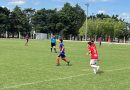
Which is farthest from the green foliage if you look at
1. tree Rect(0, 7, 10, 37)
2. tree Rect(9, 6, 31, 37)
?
tree Rect(0, 7, 10, 37)

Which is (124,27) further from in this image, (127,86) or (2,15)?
(127,86)

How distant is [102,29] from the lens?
12544cm

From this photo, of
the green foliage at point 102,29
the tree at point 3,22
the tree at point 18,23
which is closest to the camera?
the green foliage at point 102,29

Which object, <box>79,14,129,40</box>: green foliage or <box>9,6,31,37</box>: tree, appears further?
<box>9,6,31,37</box>: tree

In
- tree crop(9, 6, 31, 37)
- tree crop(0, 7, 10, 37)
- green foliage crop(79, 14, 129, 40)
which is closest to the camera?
green foliage crop(79, 14, 129, 40)

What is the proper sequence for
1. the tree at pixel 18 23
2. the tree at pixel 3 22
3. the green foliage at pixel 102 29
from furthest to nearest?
1. the tree at pixel 18 23
2. the tree at pixel 3 22
3. the green foliage at pixel 102 29

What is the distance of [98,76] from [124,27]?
124 meters

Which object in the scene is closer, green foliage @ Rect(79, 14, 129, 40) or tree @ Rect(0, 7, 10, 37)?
green foliage @ Rect(79, 14, 129, 40)

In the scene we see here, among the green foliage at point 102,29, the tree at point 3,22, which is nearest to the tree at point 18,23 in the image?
the tree at point 3,22

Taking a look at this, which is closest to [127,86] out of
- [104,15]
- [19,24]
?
[19,24]

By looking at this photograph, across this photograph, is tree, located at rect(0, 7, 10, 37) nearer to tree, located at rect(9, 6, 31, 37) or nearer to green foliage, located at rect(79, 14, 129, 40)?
tree, located at rect(9, 6, 31, 37)

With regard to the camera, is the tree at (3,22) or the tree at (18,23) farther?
the tree at (18,23)

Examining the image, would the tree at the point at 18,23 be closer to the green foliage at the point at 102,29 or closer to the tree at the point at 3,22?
the tree at the point at 3,22

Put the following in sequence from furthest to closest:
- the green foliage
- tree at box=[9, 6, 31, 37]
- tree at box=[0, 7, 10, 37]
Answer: tree at box=[9, 6, 31, 37] → tree at box=[0, 7, 10, 37] → the green foliage
